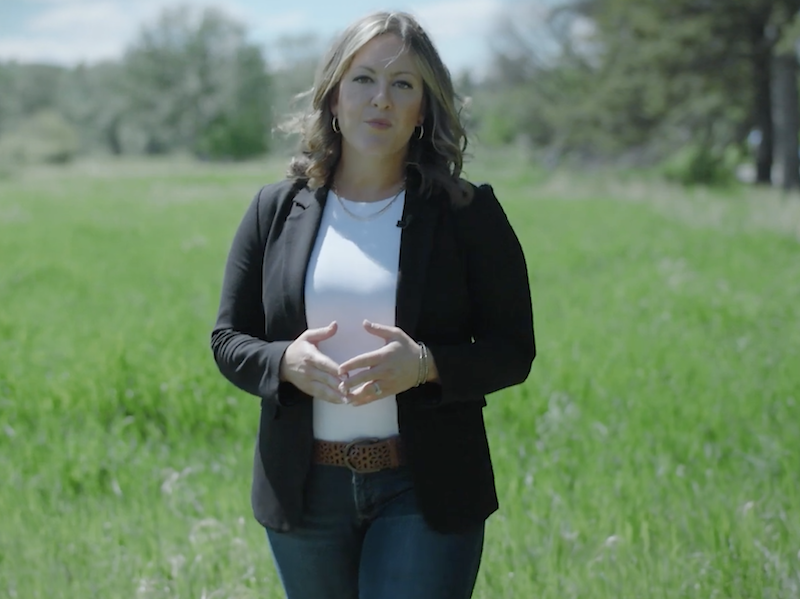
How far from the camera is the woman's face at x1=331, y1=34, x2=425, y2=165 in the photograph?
2.38 meters

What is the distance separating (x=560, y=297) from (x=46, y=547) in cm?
721

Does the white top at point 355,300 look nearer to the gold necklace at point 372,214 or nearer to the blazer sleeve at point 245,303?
the gold necklace at point 372,214

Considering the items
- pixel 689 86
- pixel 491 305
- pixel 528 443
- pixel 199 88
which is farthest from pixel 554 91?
pixel 491 305

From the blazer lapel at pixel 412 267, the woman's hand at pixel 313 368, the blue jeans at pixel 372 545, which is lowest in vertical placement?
the blue jeans at pixel 372 545

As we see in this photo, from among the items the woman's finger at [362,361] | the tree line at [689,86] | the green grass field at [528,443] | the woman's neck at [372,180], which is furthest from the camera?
the tree line at [689,86]

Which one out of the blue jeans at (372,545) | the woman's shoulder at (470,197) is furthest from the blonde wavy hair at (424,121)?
the blue jeans at (372,545)

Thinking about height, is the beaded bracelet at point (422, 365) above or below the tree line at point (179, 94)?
below

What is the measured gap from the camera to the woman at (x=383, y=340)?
228 cm

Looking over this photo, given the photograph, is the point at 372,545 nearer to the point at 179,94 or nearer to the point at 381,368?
the point at 381,368

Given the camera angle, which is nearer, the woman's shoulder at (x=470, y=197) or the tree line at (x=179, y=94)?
the woman's shoulder at (x=470, y=197)

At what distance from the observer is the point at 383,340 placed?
2.29 meters

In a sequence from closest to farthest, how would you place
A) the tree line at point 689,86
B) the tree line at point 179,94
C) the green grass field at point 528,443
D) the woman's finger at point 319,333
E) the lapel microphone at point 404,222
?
the woman's finger at point 319,333 < the lapel microphone at point 404,222 < the green grass field at point 528,443 < the tree line at point 689,86 < the tree line at point 179,94

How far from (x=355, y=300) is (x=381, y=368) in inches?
9.9

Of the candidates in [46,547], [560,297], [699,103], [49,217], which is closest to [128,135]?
[699,103]
